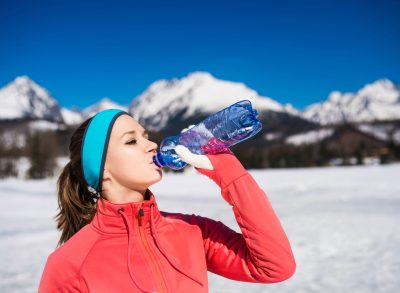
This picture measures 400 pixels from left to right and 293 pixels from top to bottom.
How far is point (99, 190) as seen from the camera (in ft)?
7.13

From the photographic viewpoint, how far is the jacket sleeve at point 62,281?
1756 millimetres

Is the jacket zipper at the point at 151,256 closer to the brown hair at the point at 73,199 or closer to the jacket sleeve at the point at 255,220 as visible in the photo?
the jacket sleeve at the point at 255,220

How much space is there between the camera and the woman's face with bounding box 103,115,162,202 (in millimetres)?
2012

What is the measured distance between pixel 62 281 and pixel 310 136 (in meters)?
192

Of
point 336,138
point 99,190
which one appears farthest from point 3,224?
point 336,138

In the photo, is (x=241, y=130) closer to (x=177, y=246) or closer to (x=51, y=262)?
(x=177, y=246)

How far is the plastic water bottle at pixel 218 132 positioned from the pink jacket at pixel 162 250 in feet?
0.60

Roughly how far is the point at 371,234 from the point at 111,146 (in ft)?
27.0

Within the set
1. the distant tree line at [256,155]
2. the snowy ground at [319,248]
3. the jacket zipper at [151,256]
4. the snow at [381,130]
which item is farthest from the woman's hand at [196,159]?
the snow at [381,130]

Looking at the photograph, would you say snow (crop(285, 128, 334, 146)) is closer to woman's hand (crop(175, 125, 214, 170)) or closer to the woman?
the woman

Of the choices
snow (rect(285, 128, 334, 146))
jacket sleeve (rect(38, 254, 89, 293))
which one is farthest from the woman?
snow (rect(285, 128, 334, 146))

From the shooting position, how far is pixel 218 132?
6.97 ft

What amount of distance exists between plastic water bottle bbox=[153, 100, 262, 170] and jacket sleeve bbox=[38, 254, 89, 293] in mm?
666

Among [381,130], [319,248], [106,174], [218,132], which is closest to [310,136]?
[381,130]
